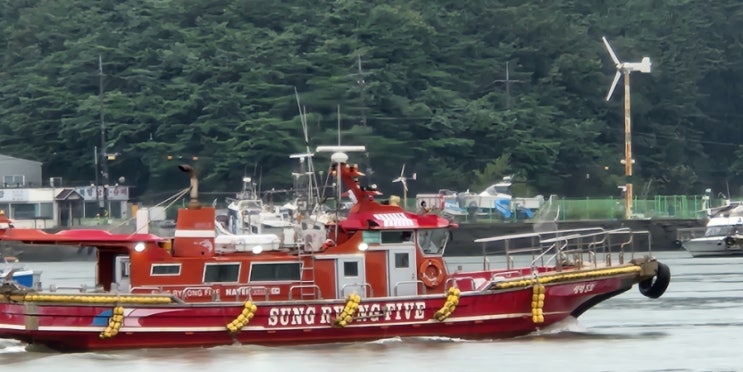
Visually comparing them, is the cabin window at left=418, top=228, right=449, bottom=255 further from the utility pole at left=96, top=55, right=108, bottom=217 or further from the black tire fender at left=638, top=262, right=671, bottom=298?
the utility pole at left=96, top=55, right=108, bottom=217

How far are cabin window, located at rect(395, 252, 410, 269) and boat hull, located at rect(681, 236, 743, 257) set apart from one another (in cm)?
3482

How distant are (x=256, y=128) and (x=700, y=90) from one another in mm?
32261

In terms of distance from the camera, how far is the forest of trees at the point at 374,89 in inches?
3462

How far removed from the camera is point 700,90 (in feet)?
354

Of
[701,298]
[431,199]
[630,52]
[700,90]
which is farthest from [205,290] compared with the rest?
[700,90]

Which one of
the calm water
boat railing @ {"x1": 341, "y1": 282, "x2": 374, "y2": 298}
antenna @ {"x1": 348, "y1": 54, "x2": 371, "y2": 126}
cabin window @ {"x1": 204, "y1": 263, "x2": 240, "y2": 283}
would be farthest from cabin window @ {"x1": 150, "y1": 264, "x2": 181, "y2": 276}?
antenna @ {"x1": 348, "y1": 54, "x2": 371, "y2": 126}

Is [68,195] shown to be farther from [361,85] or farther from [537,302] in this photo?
[537,302]

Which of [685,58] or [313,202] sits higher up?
[685,58]

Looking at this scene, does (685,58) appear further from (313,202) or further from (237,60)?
(313,202)

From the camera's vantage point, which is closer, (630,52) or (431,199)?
(431,199)

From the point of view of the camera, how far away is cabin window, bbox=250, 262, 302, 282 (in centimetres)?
3559

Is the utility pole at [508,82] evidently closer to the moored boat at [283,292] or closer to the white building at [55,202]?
the white building at [55,202]

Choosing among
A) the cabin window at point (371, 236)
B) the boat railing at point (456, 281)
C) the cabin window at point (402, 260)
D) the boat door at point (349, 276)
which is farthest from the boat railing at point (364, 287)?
the boat railing at point (456, 281)

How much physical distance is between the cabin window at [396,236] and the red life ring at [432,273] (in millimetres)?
571
